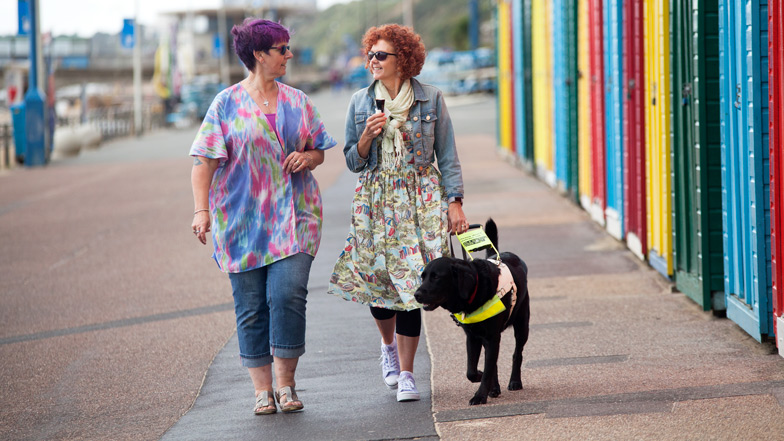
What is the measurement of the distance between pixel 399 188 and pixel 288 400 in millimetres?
1094

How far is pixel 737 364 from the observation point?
Answer: 536 cm

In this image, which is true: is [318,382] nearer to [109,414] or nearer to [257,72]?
[109,414]

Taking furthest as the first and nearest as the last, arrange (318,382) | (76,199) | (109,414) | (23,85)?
(23,85) → (76,199) → (318,382) → (109,414)

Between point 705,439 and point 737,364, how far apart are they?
1.28 m

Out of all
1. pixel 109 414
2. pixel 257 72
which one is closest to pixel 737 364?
pixel 257 72

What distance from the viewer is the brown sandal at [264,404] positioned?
5051 mm

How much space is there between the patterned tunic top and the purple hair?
148 mm

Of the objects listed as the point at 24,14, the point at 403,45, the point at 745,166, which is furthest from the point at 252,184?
the point at 24,14

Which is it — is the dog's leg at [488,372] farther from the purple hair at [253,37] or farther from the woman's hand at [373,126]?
the purple hair at [253,37]

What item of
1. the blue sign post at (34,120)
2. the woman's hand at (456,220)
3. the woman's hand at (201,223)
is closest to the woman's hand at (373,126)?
the woman's hand at (456,220)

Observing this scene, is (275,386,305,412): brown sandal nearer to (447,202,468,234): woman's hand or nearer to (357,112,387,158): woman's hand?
(447,202,468,234): woman's hand

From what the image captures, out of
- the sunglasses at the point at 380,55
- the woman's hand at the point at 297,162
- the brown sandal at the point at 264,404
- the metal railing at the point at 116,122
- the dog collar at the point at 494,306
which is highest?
the metal railing at the point at 116,122

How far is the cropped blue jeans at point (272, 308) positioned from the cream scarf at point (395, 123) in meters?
0.59

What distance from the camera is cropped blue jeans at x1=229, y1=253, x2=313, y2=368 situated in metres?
4.94
